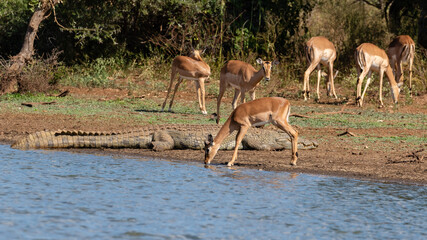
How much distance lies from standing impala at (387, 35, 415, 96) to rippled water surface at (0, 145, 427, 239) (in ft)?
33.7

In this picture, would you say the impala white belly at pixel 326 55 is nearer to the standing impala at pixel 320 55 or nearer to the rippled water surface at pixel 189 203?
the standing impala at pixel 320 55

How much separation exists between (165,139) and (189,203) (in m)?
3.75

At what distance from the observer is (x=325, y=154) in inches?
413

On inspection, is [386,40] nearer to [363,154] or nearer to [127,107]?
[127,107]

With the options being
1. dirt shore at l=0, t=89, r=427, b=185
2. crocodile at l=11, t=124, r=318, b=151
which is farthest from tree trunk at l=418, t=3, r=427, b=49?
crocodile at l=11, t=124, r=318, b=151

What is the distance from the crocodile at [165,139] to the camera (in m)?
10.7

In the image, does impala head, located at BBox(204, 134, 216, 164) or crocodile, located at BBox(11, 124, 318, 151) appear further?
crocodile, located at BBox(11, 124, 318, 151)

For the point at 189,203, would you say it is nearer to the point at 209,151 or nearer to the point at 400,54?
the point at 209,151

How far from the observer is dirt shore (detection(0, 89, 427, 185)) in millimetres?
9164

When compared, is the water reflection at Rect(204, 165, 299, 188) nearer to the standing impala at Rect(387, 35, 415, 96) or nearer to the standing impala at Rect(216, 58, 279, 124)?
the standing impala at Rect(216, 58, 279, 124)

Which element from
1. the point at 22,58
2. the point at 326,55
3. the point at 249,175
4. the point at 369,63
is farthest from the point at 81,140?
the point at 326,55

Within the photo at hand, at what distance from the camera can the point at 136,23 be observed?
21.1 meters

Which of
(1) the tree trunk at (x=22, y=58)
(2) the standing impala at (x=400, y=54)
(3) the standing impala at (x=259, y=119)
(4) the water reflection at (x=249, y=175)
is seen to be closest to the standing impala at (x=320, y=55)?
(2) the standing impala at (x=400, y=54)

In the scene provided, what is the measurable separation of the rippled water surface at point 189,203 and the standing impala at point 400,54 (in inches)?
404
